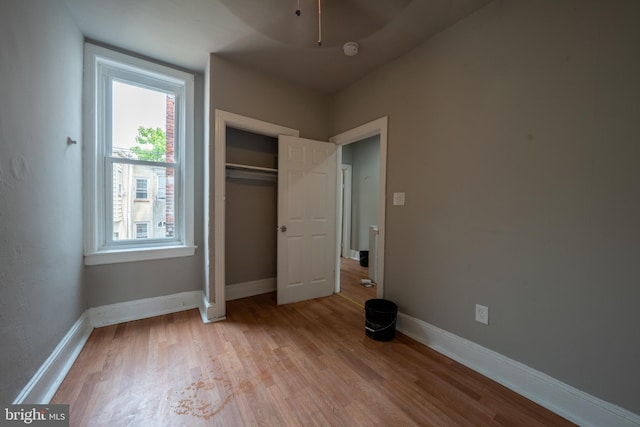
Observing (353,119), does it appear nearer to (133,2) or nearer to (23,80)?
(133,2)

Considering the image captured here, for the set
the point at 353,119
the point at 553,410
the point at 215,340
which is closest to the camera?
the point at 553,410

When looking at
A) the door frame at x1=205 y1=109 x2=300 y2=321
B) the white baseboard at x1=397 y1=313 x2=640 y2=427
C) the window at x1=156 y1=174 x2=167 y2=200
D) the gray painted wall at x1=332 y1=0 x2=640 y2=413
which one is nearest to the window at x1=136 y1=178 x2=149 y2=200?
the window at x1=156 y1=174 x2=167 y2=200

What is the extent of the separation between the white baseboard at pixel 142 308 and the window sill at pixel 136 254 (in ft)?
1.45

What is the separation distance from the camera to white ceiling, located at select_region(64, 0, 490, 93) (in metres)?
1.40

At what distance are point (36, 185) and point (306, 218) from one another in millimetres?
2242

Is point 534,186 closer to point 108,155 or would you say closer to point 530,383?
point 530,383

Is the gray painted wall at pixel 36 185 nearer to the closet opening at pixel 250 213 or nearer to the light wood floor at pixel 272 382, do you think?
the light wood floor at pixel 272 382

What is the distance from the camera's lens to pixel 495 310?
5.67 feet

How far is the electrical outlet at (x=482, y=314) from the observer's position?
5.81ft

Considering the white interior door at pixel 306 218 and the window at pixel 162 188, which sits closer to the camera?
the window at pixel 162 188

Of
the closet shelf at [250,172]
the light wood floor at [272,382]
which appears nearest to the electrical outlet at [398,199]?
the light wood floor at [272,382]

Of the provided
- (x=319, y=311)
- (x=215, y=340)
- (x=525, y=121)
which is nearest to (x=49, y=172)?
(x=215, y=340)

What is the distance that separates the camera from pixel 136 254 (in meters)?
2.47

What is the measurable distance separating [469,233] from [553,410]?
115 centimetres
